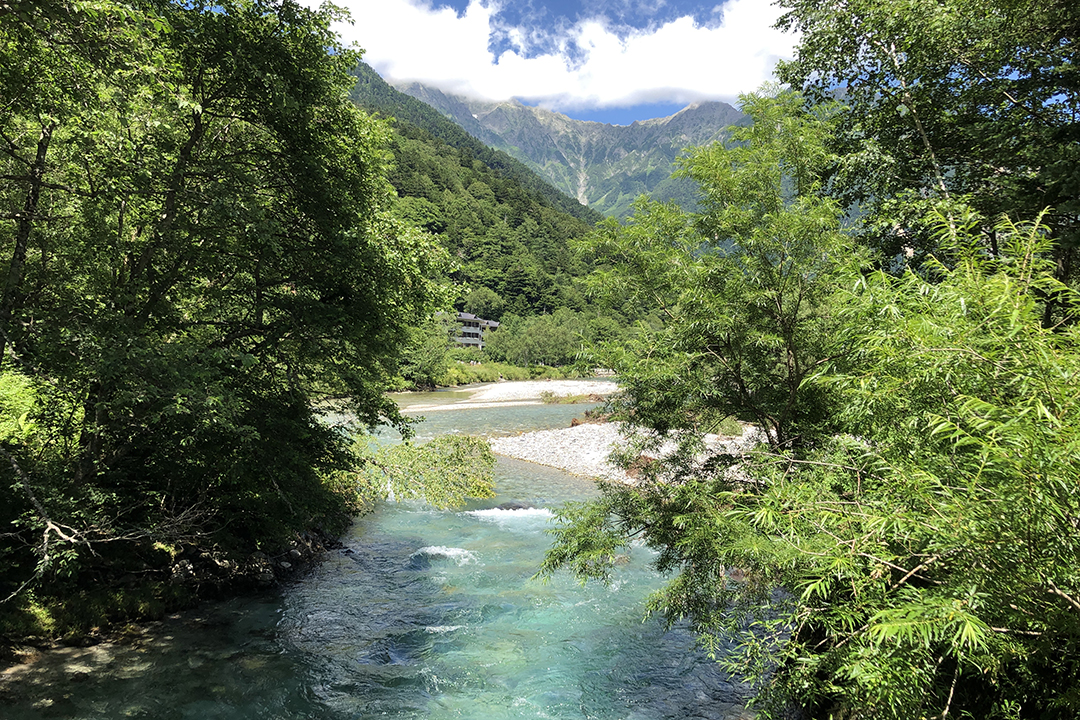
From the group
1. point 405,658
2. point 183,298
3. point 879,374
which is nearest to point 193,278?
point 183,298

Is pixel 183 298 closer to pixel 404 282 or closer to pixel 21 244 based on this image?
pixel 21 244

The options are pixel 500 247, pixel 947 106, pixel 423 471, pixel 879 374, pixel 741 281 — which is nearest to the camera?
pixel 879 374

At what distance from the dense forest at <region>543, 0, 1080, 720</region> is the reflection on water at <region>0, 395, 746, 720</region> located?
74.7 inches

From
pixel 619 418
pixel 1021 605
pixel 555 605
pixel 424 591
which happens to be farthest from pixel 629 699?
pixel 1021 605

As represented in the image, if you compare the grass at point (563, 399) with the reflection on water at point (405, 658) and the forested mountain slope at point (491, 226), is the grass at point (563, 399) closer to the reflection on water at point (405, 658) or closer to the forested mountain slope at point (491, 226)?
the reflection on water at point (405, 658)

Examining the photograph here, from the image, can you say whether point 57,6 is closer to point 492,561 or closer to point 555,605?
point 555,605

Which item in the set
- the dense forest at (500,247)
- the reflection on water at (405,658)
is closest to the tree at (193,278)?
the reflection on water at (405,658)

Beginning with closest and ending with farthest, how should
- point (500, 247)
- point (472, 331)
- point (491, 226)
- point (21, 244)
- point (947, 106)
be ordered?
point (21, 244) → point (947, 106) → point (472, 331) → point (500, 247) → point (491, 226)

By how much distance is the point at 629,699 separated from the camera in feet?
28.3

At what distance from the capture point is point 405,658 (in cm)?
966

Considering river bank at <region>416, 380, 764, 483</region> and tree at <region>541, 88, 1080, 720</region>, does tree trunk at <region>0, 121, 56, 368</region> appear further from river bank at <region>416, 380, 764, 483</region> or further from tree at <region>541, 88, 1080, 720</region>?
river bank at <region>416, 380, 764, 483</region>

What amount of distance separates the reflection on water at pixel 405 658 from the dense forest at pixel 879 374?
74.7 inches

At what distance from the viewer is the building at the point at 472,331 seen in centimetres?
10019

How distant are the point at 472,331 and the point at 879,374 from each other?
3992 inches
